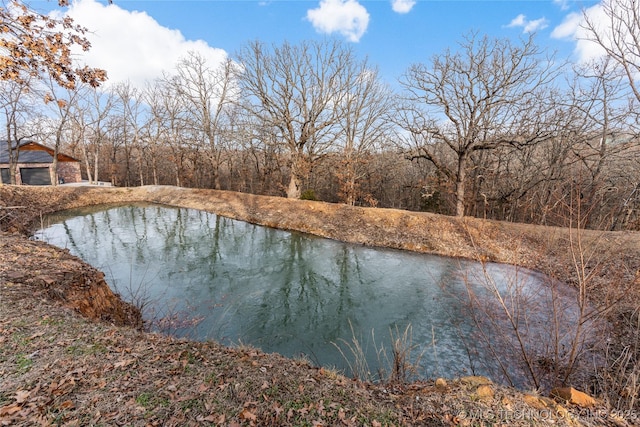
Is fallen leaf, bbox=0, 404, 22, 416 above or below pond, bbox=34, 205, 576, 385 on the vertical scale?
above

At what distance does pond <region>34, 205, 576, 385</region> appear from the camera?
214 inches

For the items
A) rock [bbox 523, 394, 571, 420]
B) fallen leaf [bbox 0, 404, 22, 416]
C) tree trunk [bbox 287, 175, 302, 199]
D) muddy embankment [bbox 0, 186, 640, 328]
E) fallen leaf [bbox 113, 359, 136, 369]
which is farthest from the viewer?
tree trunk [bbox 287, 175, 302, 199]

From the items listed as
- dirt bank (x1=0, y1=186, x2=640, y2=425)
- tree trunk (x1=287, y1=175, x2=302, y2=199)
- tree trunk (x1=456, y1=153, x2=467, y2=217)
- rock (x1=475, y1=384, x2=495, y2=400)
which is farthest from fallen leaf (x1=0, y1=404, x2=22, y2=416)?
tree trunk (x1=287, y1=175, x2=302, y2=199)

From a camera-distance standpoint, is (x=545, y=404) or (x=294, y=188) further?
(x=294, y=188)

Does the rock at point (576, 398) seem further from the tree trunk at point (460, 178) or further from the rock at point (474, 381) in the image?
the tree trunk at point (460, 178)

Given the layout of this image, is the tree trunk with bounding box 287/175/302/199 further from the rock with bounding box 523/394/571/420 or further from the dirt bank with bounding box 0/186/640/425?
the rock with bounding box 523/394/571/420

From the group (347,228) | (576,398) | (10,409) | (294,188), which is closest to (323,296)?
(576,398)

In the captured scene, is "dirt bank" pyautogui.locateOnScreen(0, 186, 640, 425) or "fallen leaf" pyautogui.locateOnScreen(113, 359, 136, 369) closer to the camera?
"dirt bank" pyautogui.locateOnScreen(0, 186, 640, 425)

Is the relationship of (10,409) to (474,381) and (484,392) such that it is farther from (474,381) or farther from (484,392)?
(474,381)

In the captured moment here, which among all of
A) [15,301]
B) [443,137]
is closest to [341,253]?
[443,137]

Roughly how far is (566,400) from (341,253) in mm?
8928

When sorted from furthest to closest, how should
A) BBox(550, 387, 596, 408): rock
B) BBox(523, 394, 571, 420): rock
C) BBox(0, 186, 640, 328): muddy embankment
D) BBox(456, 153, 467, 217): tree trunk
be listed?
BBox(456, 153, 467, 217): tree trunk, BBox(0, 186, 640, 328): muddy embankment, BBox(550, 387, 596, 408): rock, BBox(523, 394, 571, 420): rock

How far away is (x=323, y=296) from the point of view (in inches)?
314

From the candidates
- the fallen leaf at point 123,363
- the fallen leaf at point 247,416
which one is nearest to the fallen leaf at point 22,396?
the fallen leaf at point 123,363
